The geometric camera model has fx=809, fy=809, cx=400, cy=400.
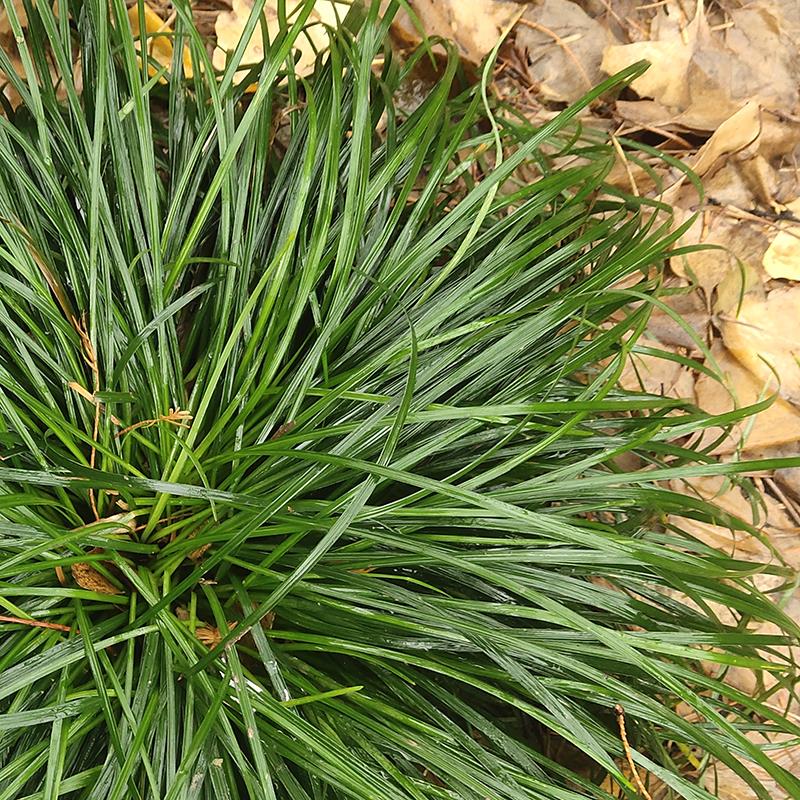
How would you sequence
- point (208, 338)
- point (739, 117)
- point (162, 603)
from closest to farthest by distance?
point (162, 603) → point (208, 338) → point (739, 117)

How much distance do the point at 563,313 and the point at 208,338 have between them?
0.29m

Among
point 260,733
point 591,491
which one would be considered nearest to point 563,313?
point 591,491

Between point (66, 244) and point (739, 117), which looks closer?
point (66, 244)

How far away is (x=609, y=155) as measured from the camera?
2.38 feet

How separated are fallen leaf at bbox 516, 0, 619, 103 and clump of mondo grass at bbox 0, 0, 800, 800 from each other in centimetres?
31

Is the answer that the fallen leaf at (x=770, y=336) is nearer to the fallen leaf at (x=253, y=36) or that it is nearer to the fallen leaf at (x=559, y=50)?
the fallen leaf at (x=559, y=50)

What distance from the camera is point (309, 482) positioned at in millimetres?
529

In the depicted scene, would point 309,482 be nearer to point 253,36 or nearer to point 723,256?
point 253,36

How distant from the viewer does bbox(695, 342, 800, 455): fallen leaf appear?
92 cm

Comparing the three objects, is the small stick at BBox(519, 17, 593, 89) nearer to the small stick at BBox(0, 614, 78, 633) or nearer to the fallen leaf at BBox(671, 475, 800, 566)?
the fallen leaf at BBox(671, 475, 800, 566)

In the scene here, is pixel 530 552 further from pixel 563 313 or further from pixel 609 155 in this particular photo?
pixel 609 155

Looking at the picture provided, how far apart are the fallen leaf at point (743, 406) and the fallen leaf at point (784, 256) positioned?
0.38 ft

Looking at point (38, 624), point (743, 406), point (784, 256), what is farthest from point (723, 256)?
point (38, 624)

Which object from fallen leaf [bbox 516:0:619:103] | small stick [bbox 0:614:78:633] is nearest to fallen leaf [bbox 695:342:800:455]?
fallen leaf [bbox 516:0:619:103]
